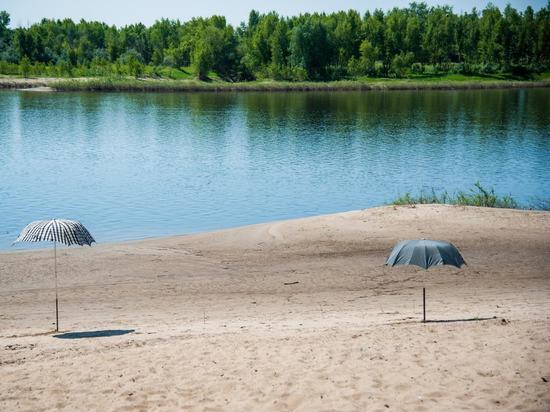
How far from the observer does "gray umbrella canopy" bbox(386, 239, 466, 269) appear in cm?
1575

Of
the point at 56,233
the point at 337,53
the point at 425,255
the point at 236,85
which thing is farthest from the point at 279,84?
the point at 425,255

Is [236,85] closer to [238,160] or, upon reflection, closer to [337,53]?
[337,53]

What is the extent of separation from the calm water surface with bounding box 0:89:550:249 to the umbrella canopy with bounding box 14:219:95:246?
49.8ft

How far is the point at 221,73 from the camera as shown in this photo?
579 feet

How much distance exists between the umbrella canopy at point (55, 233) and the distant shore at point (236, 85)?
133156mm

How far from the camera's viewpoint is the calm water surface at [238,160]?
3969 centimetres

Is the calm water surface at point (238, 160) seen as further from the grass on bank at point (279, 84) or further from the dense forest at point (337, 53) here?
the dense forest at point (337, 53)

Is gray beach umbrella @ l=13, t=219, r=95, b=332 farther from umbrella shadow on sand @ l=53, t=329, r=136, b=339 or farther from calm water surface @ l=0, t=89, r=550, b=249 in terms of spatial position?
calm water surface @ l=0, t=89, r=550, b=249

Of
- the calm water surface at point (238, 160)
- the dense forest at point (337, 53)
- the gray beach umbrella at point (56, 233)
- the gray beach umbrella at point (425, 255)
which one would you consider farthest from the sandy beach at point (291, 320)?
the dense forest at point (337, 53)

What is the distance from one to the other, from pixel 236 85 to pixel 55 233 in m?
142

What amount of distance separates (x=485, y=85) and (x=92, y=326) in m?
153

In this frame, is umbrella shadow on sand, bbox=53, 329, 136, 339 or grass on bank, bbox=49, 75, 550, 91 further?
grass on bank, bbox=49, 75, 550, 91

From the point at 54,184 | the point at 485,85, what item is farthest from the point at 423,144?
the point at 485,85

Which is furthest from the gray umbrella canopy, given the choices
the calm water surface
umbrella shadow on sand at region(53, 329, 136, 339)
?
the calm water surface
